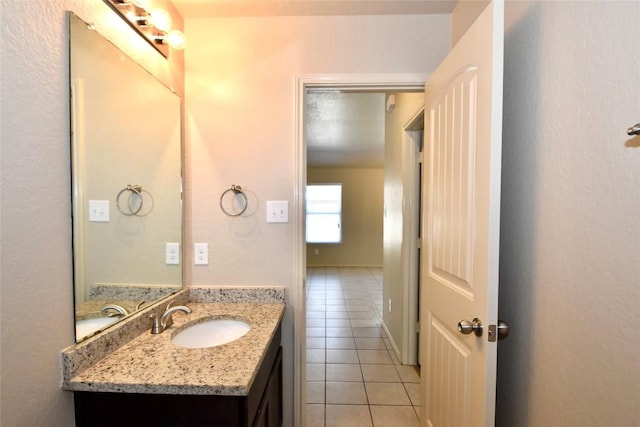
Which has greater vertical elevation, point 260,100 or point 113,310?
point 260,100

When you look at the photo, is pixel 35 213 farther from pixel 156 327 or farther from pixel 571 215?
pixel 571 215

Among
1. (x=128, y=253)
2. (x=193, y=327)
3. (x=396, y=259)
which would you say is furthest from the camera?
(x=396, y=259)

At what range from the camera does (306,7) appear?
143cm

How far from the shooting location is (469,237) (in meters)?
1.03

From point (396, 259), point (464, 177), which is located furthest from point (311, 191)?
point (464, 177)

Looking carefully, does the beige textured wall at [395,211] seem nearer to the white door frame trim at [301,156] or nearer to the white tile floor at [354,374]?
the white tile floor at [354,374]

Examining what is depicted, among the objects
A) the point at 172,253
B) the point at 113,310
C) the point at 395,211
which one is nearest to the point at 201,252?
the point at 172,253

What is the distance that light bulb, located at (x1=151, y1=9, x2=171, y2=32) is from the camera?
1233mm

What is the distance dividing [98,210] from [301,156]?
3.02ft

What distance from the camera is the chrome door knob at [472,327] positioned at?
3.09 feet

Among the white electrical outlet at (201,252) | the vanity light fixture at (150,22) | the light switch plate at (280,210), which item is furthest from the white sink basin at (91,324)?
the vanity light fixture at (150,22)

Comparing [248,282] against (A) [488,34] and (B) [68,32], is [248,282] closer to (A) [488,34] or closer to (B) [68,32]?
(B) [68,32]

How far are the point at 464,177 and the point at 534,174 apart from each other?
212 mm

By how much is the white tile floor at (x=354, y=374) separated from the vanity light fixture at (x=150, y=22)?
2275 millimetres
